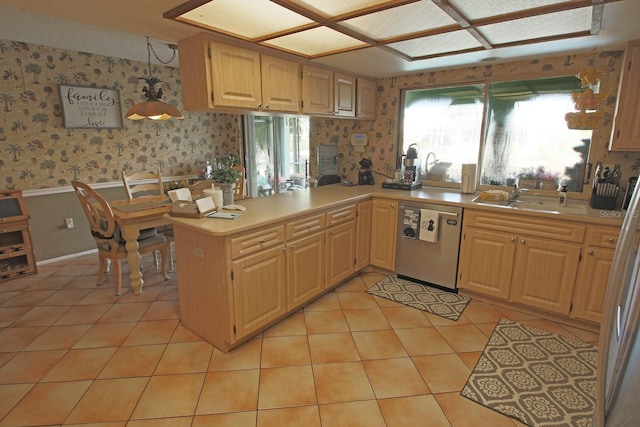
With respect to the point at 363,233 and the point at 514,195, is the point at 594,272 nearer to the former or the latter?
the point at 514,195

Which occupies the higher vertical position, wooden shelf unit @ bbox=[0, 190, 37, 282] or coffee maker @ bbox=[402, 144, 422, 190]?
coffee maker @ bbox=[402, 144, 422, 190]

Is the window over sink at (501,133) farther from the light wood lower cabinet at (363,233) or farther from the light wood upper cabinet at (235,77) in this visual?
the light wood upper cabinet at (235,77)

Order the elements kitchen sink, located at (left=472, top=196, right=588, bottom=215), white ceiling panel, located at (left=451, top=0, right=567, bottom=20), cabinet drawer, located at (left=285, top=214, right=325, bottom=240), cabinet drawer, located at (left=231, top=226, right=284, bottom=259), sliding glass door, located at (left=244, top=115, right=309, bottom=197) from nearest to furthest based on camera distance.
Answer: white ceiling panel, located at (left=451, top=0, right=567, bottom=20), cabinet drawer, located at (left=231, top=226, right=284, bottom=259), cabinet drawer, located at (left=285, top=214, right=325, bottom=240), kitchen sink, located at (left=472, top=196, right=588, bottom=215), sliding glass door, located at (left=244, top=115, right=309, bottom=197)

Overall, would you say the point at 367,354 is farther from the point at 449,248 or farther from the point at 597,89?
the point at 597,89

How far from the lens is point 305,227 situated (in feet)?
8.73

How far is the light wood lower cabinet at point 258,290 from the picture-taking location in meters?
2.20

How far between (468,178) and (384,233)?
39.9 inches

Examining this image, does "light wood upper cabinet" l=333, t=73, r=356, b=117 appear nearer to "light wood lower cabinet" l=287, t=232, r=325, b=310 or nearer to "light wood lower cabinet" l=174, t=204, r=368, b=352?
"light wood lower cabinet" l=174, t=204, r=368, b=352

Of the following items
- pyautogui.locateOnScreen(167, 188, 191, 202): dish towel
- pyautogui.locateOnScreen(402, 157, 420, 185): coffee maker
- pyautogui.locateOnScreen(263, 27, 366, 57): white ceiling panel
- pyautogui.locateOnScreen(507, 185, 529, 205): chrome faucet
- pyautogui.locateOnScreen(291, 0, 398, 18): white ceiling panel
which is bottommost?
pyautogui.locateOnScreen(507, 185, 529, 205): chrome faucet

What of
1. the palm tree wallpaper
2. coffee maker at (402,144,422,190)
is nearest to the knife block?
coffee maker at (402,144,422,190)

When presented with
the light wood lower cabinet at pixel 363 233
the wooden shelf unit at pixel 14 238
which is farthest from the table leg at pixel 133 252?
the light wood lower cabinet at pixel 363 233

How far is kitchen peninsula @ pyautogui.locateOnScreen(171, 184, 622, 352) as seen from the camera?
2.18 metres

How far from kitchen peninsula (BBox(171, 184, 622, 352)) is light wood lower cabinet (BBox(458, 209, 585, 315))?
0.04ft

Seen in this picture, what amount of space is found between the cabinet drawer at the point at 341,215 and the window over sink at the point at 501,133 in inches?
47.0
